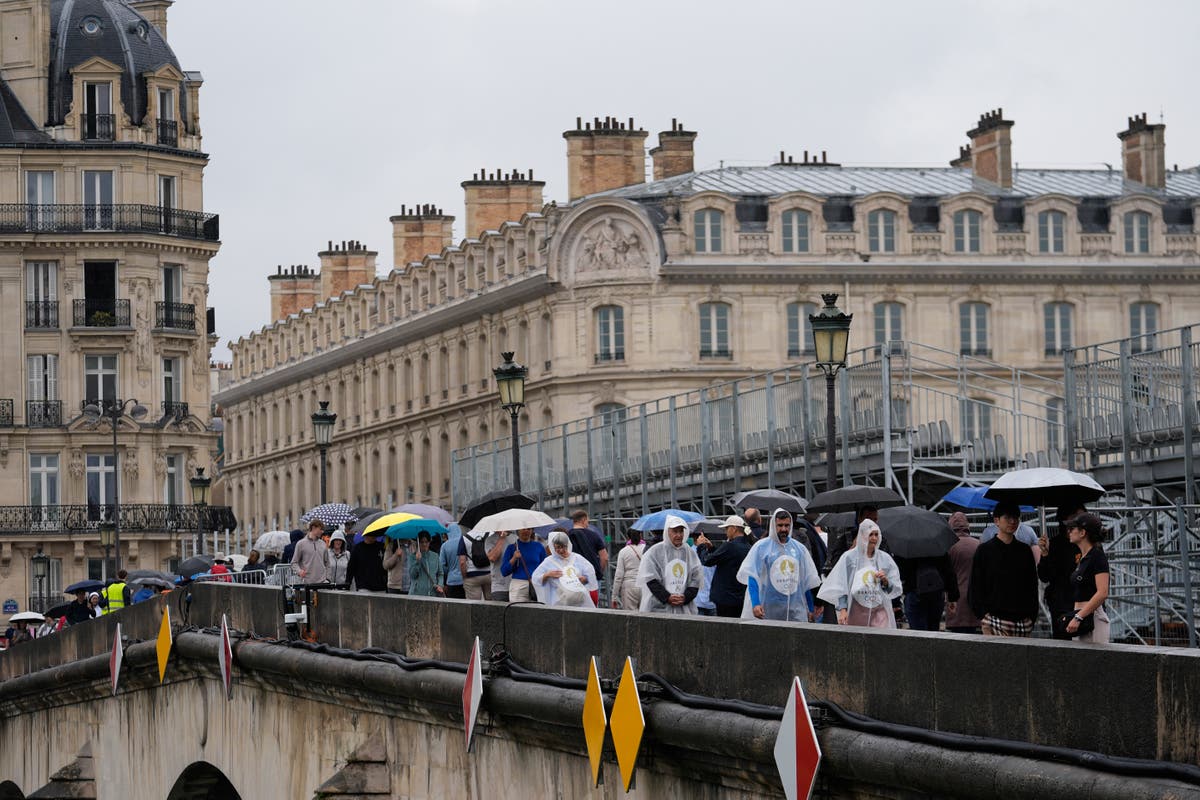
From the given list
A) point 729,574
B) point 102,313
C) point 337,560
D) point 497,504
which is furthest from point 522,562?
point 102,313

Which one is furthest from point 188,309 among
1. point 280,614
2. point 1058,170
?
point 280,614

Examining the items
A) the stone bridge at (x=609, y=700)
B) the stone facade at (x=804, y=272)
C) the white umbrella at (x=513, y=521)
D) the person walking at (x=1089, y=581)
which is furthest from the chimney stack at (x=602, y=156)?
the person walking at (x=1089, y=581)

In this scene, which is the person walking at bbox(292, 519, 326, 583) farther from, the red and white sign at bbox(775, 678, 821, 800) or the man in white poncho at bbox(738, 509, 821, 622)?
the red and white sign at bbox(775, 678, 821, 800)

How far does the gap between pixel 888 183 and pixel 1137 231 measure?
827cm

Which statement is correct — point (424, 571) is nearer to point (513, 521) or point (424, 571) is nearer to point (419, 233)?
point (513, 521)

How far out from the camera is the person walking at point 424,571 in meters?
22.6

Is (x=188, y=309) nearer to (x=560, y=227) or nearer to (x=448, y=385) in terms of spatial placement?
(x=560, y=227)

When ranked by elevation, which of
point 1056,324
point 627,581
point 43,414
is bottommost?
point 627,581

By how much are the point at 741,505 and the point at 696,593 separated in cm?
Answer: 386

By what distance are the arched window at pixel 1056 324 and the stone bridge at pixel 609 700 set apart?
50.9 metres

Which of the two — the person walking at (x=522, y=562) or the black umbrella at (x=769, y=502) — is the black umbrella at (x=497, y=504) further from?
the person walking at (x=522, y=562)

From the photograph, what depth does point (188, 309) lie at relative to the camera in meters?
70.1

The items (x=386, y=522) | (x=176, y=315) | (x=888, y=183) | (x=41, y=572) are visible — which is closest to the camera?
(x=386, y=522)

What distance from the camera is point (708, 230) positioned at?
74.2 metres
